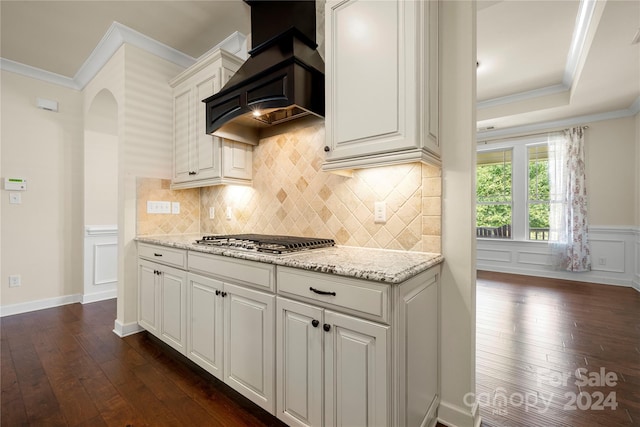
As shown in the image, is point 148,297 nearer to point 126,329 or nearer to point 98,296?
point 126,329

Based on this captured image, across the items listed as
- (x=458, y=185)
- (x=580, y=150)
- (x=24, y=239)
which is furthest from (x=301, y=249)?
(x=580, y=150)

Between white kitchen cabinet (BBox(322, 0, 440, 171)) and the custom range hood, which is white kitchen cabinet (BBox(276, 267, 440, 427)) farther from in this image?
the custom range hood

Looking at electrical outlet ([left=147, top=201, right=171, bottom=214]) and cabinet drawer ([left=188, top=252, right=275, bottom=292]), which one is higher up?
electrical outlet ([left=147, top=201, right=171, bottom=214])

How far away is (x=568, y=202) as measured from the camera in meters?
4.87

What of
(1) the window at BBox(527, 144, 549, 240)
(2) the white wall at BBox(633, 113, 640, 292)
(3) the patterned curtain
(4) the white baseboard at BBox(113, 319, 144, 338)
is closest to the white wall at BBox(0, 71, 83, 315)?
(4) the white baseboard at BBox(113, 319, 144, 338)

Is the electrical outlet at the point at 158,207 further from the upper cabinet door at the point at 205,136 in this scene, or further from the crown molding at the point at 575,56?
the crown molding at the point at 575,56

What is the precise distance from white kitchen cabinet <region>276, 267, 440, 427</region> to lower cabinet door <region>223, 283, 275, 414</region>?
7 cm

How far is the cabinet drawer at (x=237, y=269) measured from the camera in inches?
60.6

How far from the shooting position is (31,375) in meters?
2.08

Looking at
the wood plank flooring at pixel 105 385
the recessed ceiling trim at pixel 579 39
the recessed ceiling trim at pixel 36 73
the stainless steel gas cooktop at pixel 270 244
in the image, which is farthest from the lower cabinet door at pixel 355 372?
the recessed ceiling trim at pixel 36 73

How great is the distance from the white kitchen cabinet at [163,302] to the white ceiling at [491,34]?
2.21m

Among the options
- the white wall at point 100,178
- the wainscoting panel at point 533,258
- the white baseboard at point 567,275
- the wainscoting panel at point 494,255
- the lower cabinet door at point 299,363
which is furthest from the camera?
the wainscoting panel at point 494,255

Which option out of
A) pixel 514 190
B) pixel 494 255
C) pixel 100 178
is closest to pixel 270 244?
pixel 100 178

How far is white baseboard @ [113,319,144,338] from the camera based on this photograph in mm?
2768
